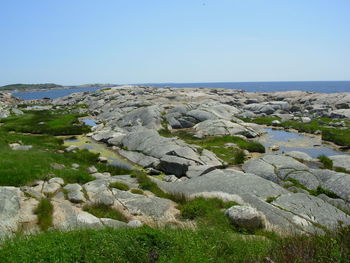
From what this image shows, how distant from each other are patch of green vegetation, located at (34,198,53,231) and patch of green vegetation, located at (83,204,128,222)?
1.85 meters

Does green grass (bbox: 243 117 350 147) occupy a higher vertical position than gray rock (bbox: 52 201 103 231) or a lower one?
lower

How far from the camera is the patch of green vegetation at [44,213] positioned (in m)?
12.5

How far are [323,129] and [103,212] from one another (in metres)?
44.2

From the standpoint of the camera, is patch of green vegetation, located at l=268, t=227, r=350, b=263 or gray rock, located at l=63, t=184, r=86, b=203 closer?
patch of green vegetation, located at l=268, t=227, r=350, b=263

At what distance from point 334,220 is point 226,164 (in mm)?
15301

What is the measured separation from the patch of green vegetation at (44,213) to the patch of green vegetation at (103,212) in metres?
1.85

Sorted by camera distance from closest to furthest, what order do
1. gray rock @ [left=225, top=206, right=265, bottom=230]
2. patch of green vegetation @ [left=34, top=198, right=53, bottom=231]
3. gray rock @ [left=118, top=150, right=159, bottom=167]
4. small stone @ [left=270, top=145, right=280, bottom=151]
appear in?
patch of green vegetation @ [left=34, top=198, right=53, bottom=231], gray rock @ [left=225, top=206, right=265, bottom=230], gray rock @ [left=118, top=150, right=159, bottom=167], small stone @ [left=270, top=145, right=280, bottom=151]

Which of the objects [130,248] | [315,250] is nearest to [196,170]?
[130,248]

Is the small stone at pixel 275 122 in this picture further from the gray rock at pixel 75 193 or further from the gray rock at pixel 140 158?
the gray rock at pixel 75 193

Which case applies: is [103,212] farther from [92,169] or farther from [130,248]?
[92,169]

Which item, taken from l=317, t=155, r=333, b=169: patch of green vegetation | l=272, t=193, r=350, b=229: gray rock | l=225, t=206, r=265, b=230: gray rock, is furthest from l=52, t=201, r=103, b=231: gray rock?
l=317, t=155, r=333, b=169: patch of green vegetation

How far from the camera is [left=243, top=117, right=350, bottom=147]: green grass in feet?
130

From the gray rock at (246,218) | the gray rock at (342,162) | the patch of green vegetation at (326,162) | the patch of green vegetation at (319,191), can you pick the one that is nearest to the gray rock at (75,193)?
the gray rock at (246,218)

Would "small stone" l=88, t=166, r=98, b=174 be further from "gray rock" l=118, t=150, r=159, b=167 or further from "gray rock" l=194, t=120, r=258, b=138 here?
"gray rock" l=194, t=120, r=258, b=138
